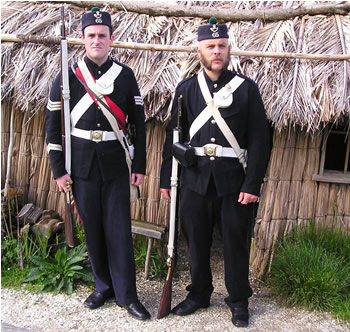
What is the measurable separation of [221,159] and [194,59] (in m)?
1.40

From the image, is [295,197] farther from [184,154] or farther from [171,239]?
[184,154]

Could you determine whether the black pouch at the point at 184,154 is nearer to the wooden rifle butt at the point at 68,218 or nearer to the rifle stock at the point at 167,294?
the rifle stock at the point at 167,294

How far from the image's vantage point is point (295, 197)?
4.43 metres

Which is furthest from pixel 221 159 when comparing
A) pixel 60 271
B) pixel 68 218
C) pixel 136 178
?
pixel 60 271

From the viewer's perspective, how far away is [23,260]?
4.58 meters

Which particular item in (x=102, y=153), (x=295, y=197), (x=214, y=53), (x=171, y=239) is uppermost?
(x=214, y=53)

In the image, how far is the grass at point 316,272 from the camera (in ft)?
12.7

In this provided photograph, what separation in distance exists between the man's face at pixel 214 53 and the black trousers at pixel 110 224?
3.64ft

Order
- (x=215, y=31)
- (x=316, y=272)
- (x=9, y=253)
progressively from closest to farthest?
(x=215, y=31) → (x=316, y=272) → (x=9, y=253)

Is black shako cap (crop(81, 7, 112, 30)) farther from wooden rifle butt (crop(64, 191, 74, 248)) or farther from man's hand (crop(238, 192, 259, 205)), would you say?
man's hand (crop(238, 192, 259, 205))

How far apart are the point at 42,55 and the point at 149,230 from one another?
2.07 m

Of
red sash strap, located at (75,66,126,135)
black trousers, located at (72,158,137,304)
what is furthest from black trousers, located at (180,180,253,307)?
red sash strap, located at (75,66,126,135)

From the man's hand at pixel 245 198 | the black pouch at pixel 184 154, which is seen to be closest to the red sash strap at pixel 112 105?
the black pouch at pixel 184 154

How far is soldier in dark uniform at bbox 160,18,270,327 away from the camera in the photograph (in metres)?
3.32
